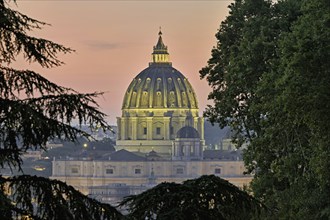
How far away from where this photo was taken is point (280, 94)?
27.5 meters

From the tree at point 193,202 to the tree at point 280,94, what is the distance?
14417mm

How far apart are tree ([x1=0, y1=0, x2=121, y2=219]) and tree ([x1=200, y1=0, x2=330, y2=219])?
15.3 meters

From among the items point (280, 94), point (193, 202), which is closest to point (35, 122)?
point (193, 202)

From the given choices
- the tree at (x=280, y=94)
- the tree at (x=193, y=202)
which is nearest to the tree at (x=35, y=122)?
the tree at (x=193, y=202)

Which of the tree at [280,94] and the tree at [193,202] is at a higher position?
the tree at [280,94]

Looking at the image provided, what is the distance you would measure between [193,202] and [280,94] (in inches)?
671

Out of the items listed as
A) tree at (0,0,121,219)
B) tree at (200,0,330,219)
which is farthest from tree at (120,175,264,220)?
tree at (200,0,330,219)

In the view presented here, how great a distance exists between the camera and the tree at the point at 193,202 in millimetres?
10617

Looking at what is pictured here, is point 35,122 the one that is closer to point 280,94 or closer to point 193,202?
point 193,202

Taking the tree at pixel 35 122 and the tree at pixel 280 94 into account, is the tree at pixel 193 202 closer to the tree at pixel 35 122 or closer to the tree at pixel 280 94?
the tree at pixel 35 122

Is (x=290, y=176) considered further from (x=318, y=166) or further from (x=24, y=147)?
(x=24, y=147)

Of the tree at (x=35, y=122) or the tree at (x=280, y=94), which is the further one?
the tree at (x=280, y=94)

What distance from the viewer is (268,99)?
95.3 ft

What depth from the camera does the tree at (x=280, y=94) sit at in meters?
25.8
